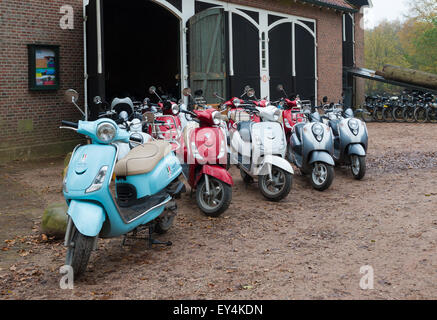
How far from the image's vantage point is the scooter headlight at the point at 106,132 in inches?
156

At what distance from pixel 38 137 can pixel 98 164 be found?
22.4ft

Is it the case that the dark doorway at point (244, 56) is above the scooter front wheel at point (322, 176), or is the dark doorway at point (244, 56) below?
above

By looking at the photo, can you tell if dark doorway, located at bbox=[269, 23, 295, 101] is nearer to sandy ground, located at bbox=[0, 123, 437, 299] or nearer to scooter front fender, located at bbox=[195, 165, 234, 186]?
sandy ground, located at bbox=[0, 123, 437, 299]

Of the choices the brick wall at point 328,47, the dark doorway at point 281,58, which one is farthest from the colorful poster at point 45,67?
the brick wall at point 328,47

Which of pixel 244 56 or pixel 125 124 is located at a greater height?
pixel 244 56

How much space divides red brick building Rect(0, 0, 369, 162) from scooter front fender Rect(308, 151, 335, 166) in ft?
15.5

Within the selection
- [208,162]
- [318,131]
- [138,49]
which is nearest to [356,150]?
Answer: [318,131]

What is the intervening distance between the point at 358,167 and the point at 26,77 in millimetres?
6372

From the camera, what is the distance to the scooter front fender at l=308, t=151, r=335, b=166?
710cm

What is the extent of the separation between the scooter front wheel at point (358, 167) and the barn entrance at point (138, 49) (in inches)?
376

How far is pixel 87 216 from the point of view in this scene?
3.73 meters

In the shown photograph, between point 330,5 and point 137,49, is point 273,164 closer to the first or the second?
point 137,49

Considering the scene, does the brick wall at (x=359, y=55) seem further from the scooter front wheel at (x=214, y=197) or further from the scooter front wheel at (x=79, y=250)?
the scooter front wheel at (x=79, y=250)
